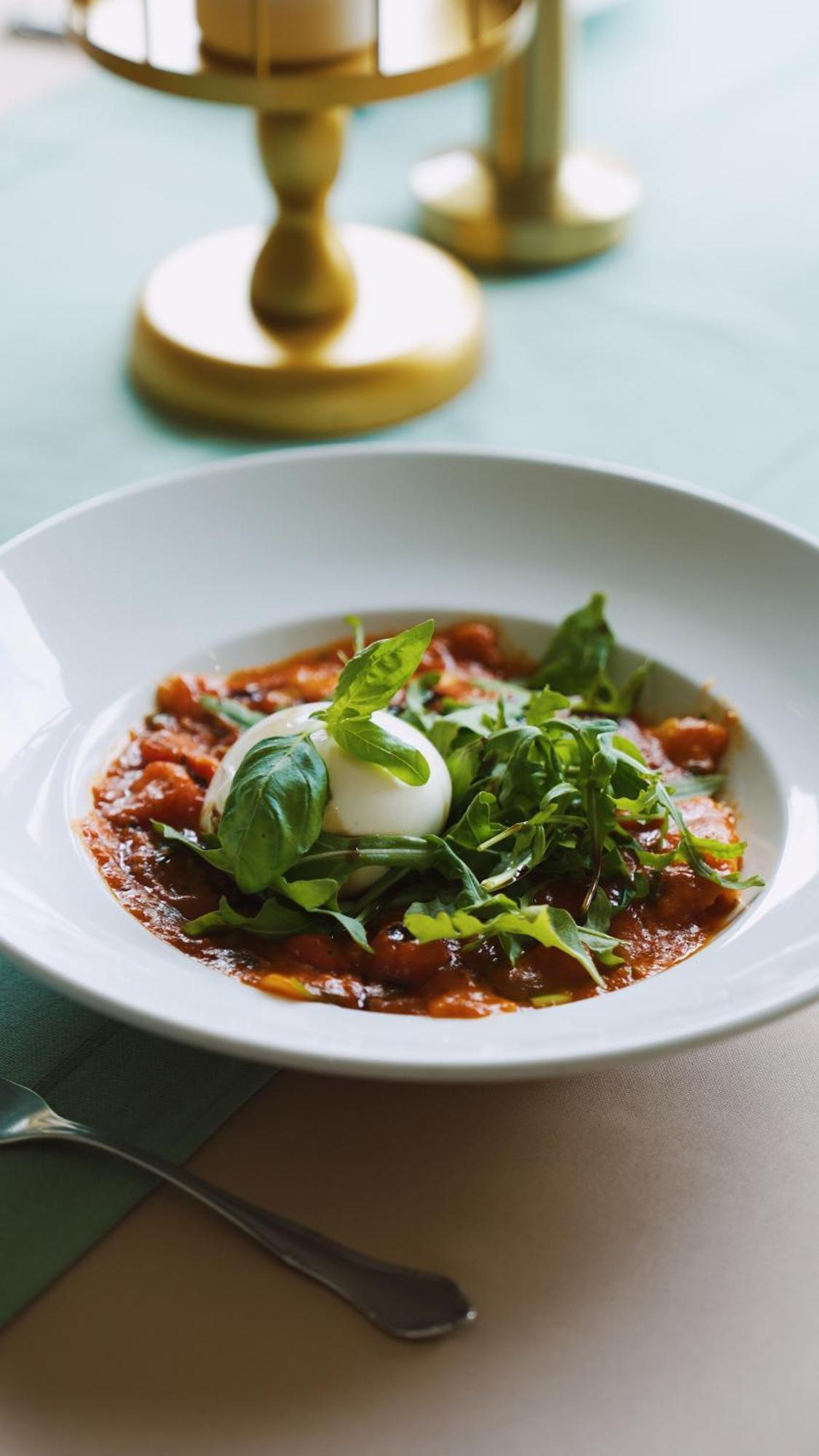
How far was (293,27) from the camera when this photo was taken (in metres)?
2.46

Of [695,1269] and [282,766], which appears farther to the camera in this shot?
[282,766]

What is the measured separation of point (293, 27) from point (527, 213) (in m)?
0.94

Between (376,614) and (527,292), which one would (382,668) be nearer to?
(376,614)

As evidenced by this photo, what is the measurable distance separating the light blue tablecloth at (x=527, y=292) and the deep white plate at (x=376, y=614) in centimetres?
17

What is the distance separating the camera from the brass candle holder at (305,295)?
2510mm

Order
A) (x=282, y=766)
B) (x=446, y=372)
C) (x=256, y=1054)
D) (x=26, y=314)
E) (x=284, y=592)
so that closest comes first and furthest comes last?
(x=256, y=1054), (x=282, y=766), (x=284, y=592), (x=446, y=372), (x=26, y=314)

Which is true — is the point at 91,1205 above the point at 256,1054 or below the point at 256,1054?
below

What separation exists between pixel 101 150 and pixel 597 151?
3.92ft

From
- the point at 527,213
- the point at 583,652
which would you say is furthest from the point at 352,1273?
the point at 527,213

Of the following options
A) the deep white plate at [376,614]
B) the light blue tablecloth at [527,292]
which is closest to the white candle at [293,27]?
the light blue tablecloth at [527,292]

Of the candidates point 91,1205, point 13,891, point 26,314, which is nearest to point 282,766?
point 13,891

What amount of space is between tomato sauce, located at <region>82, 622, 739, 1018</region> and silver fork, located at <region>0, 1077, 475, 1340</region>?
0.19 meters

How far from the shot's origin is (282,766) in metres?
1.55

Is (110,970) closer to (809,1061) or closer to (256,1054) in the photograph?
(256,1054)
